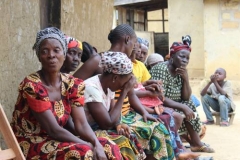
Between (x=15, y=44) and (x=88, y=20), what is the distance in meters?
1.79

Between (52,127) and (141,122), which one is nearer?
(52,127)

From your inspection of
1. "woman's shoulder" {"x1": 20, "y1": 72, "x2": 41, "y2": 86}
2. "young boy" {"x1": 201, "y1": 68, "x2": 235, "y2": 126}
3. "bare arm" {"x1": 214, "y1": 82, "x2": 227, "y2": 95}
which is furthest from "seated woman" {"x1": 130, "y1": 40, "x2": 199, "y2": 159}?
"bare arm" {"x1": 214, "y1": 82, "x2": 227, "y2": 95}

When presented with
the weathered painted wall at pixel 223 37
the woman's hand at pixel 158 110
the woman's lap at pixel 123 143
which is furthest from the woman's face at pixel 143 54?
the weathered painted wall at pixel 223 37

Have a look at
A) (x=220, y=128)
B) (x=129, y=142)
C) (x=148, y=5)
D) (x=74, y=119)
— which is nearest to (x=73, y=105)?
(x=74, y=119)

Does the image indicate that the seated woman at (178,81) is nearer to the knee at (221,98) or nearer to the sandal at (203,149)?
the sandal at (203,149)

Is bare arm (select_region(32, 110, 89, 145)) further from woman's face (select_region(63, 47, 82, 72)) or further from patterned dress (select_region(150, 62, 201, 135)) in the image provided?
patterned dress (select_region(150, 62, 201, 135))

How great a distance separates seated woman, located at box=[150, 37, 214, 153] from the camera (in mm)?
5652

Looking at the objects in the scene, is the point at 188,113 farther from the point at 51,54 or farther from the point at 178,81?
the point at 51,54

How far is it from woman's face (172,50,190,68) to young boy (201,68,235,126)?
337cm

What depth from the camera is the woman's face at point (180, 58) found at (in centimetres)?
569

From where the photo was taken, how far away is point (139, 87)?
5035 millimetres

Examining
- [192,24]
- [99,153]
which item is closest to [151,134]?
[99,153]

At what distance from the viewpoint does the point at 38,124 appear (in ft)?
10.9

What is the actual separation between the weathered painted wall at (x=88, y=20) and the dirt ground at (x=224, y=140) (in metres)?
2.06
